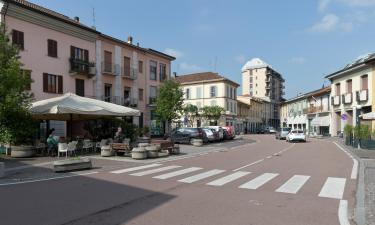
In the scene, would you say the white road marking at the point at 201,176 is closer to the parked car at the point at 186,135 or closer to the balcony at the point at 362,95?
the parked car at the point at 186,135

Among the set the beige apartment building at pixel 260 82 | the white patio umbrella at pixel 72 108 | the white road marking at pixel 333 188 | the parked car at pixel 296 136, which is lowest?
the white road marking at pixel 333 188

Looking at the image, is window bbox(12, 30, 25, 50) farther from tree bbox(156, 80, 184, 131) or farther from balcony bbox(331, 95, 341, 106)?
balcony bbox(331, 95, 341, 106)

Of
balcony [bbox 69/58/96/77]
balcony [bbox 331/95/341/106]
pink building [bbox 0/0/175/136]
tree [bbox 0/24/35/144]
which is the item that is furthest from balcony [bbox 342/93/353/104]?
tree [bbox 0/24/35/144]

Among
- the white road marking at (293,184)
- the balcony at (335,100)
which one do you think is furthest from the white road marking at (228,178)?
the balcony at (335,100)

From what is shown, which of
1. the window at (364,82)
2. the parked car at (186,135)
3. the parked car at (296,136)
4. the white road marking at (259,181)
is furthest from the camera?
the parked car at (296,136)

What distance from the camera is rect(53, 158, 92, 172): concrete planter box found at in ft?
44.7

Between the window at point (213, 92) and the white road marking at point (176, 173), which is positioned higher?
the window at point (213, 92)

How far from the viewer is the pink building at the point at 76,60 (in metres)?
26.3

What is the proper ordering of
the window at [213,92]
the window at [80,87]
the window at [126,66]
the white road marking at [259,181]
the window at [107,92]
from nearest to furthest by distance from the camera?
the white road marking at [259,181] → the window at [80,87] → the window at [107,92] → the window at [126,66] → the window at [213,92]

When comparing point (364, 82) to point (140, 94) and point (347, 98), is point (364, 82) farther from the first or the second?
point (140, 94)

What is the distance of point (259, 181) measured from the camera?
1195 cm

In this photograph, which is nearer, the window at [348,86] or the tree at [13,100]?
the tree at [13,100]

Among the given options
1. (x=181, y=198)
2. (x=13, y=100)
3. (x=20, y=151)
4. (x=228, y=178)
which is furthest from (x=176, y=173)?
(x=13, y=100)

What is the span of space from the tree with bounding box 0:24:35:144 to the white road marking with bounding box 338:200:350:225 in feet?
49.5
